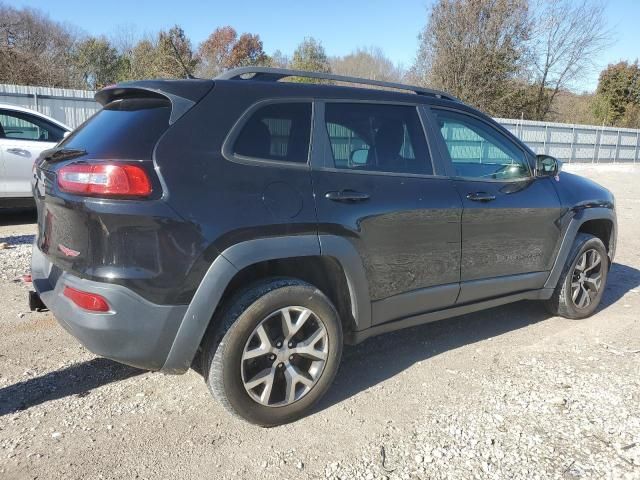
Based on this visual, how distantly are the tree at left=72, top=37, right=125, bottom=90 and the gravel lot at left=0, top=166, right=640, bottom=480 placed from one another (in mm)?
31949

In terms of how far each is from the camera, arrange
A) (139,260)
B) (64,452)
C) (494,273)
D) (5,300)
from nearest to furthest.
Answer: (139,260) → (64,452) → (494,273) → (5,300)

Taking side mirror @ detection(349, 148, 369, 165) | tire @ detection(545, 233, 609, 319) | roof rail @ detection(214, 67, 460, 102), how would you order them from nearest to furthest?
roof rail @ detection(214, 67, 460, 102) → side mirror @ detection(349, 148, 369, 165) → tire @ detection(545, 233, 609, 319)

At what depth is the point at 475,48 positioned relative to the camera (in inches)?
1041

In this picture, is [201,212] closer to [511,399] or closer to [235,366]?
[235,366]

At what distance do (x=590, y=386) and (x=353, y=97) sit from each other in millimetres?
A: 2399

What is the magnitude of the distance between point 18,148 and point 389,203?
6619mm

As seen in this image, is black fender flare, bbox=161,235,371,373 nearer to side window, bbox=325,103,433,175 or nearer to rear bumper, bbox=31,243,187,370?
rear bumper, bbox=31,243,187,370

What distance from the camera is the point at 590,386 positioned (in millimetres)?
3494

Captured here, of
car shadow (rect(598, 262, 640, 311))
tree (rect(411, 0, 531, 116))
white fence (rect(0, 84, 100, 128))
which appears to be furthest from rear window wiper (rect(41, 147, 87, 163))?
tree (rect(411, 0, 531, 116))

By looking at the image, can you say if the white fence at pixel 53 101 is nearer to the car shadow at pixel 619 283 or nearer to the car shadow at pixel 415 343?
the car shadow at pixel 415 343

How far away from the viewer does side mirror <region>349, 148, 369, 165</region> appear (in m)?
3.20

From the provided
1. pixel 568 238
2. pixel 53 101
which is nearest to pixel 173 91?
pixel 568 238

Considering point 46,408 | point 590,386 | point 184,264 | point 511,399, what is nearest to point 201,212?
point 184,264

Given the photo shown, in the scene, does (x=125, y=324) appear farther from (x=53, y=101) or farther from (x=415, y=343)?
(x=53, y=101)
